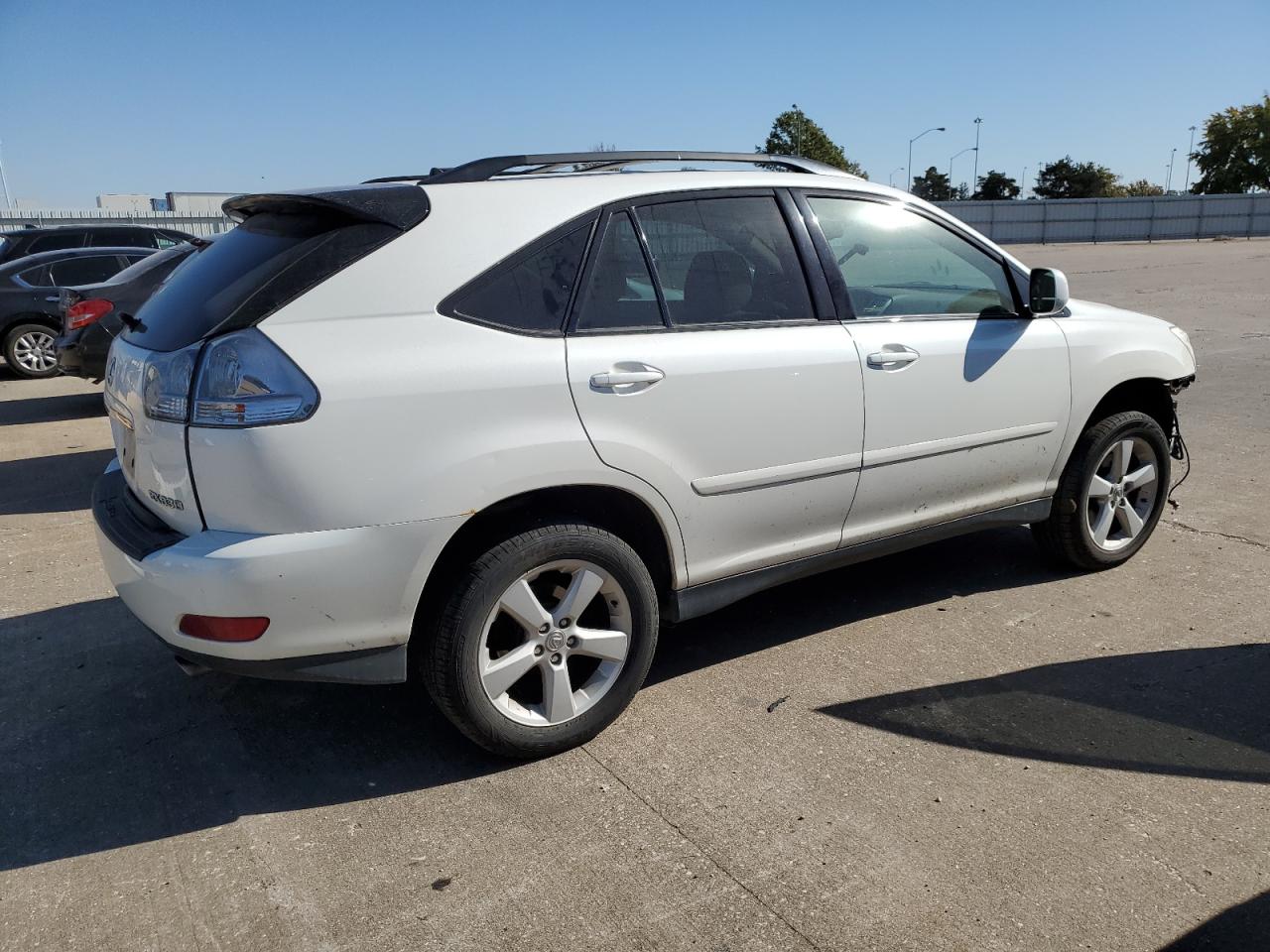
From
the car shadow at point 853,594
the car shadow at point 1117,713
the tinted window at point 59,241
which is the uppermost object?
the tinted window at point 59,241

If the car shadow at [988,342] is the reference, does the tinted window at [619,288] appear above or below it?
above

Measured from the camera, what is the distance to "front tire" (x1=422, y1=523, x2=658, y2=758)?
2973 mm

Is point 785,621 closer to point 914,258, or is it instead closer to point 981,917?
point 914,258

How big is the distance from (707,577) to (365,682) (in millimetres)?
1204

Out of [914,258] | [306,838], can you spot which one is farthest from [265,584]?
[914,258]

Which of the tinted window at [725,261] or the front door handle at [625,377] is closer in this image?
the front door handle at [625,377]

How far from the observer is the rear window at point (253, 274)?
282 cm

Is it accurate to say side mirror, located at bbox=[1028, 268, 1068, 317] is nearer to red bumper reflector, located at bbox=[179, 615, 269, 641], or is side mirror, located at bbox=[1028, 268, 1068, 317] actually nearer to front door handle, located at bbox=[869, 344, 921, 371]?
front door handle, located at bbox=[869, 344, 921, 371]

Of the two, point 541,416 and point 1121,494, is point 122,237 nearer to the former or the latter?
point 541,416

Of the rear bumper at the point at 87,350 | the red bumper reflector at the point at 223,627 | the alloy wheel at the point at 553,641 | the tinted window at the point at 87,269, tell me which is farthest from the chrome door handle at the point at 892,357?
the tinted window at the point at 87,269

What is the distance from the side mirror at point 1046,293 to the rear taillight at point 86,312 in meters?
7.75

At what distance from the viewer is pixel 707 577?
350 centimetres

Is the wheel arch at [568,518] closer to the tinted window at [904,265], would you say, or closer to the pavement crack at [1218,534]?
the tinted window at [904,265]

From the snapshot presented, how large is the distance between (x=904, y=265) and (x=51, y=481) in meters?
5.90
